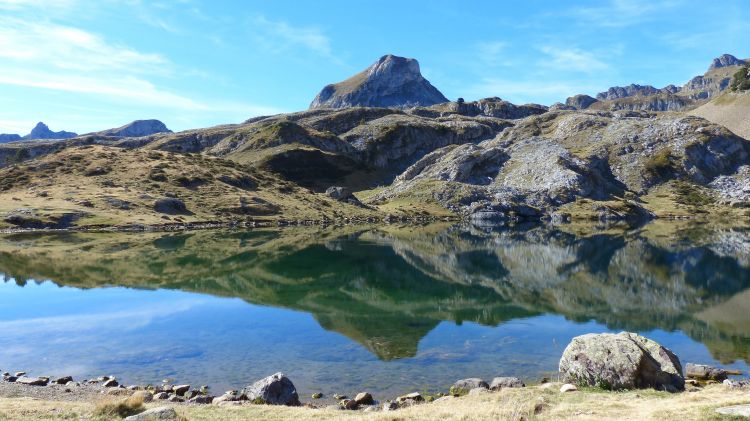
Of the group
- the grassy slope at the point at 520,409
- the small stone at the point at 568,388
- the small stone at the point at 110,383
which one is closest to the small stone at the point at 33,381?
the small stone at the point at 110,383

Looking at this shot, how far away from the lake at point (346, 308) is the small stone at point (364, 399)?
5.19 feet

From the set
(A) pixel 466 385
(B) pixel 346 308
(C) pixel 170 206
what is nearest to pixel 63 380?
(A) pixel 466 385

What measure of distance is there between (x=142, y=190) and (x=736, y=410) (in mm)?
163130

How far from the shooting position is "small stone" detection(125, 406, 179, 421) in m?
17.8

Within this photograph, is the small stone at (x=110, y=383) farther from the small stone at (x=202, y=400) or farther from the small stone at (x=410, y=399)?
the small stone at (x=410, y=399)

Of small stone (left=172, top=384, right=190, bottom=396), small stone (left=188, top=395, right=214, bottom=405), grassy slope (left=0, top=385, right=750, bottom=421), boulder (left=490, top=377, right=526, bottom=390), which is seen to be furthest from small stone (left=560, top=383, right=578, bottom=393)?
small stone (left=172, top=384, right=190, bottom=396)

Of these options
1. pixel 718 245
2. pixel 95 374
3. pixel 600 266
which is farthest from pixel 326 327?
pixel 718 245

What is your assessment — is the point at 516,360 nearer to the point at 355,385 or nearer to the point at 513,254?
the point at 355,385

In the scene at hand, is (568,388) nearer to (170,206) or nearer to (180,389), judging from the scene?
(180,389)

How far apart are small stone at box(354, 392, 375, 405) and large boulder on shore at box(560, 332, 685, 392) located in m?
9.81

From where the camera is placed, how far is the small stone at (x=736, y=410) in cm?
1706

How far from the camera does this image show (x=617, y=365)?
2441 cm

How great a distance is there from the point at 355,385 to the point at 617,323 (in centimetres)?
2845

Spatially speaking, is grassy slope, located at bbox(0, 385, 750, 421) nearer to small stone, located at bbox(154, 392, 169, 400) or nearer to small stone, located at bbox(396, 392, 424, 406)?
small stone, located at bbox(396, 392, 424, 406)
